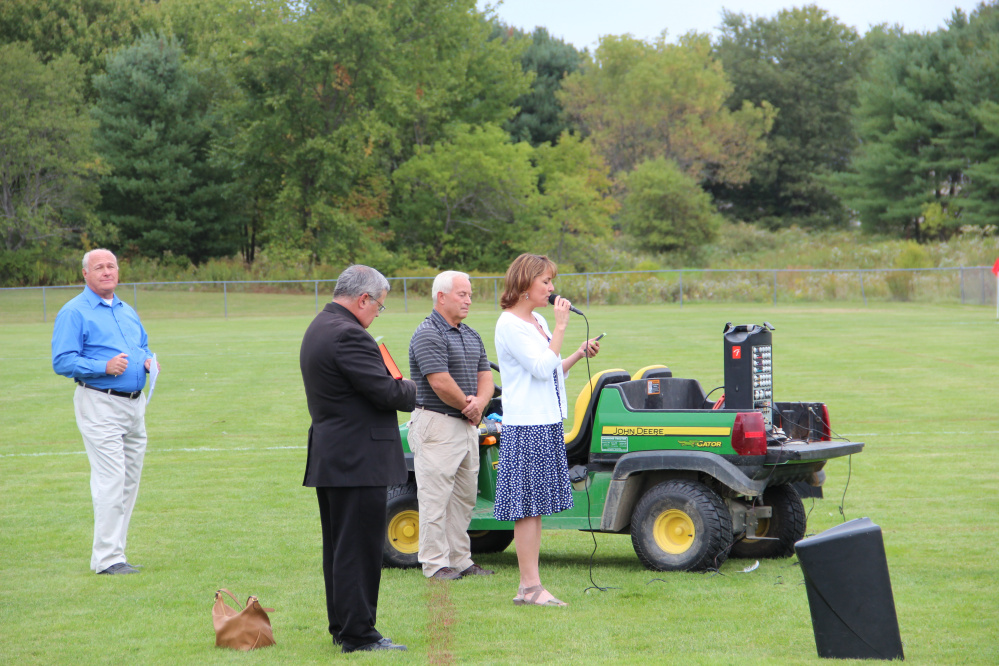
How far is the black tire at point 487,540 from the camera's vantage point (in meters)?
7.51

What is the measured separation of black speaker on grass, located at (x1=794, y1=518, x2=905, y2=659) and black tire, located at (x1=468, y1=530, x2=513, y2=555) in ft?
10.0

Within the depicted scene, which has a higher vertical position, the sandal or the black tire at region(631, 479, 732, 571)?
the black tire at region(631, 479, 732, 571)

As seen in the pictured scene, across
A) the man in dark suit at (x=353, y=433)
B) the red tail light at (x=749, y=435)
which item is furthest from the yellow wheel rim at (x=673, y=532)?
the man in dark suit at (x=353, y=433)

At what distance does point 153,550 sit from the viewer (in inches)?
300

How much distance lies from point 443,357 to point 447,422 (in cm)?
43

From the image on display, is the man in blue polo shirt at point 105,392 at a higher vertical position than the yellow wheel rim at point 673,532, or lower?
higher

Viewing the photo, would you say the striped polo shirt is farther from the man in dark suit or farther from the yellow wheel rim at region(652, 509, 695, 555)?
the yellow wheel rim at region(652, 509, 695, 555)

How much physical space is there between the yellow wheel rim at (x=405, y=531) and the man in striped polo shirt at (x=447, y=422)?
43 centimetres

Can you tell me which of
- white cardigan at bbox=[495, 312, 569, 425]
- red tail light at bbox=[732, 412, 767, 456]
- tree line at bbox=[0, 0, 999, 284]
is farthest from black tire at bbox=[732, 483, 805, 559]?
tree line at bbox=[0, 0, 999, 284]

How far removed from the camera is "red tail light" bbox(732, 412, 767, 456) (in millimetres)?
6320

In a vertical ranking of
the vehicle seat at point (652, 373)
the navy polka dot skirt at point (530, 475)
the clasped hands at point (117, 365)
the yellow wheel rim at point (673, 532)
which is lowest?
the yellow wheel rim at point (673, 532)

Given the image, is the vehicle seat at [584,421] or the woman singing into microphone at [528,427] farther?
the vehicle seat at [584,421]

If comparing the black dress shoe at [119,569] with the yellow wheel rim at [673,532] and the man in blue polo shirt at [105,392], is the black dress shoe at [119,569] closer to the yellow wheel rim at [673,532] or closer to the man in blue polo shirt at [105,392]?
the man in blue polo shirt at [105,392]

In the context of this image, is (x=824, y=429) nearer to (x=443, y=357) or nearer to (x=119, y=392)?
(x=443, y=357)
